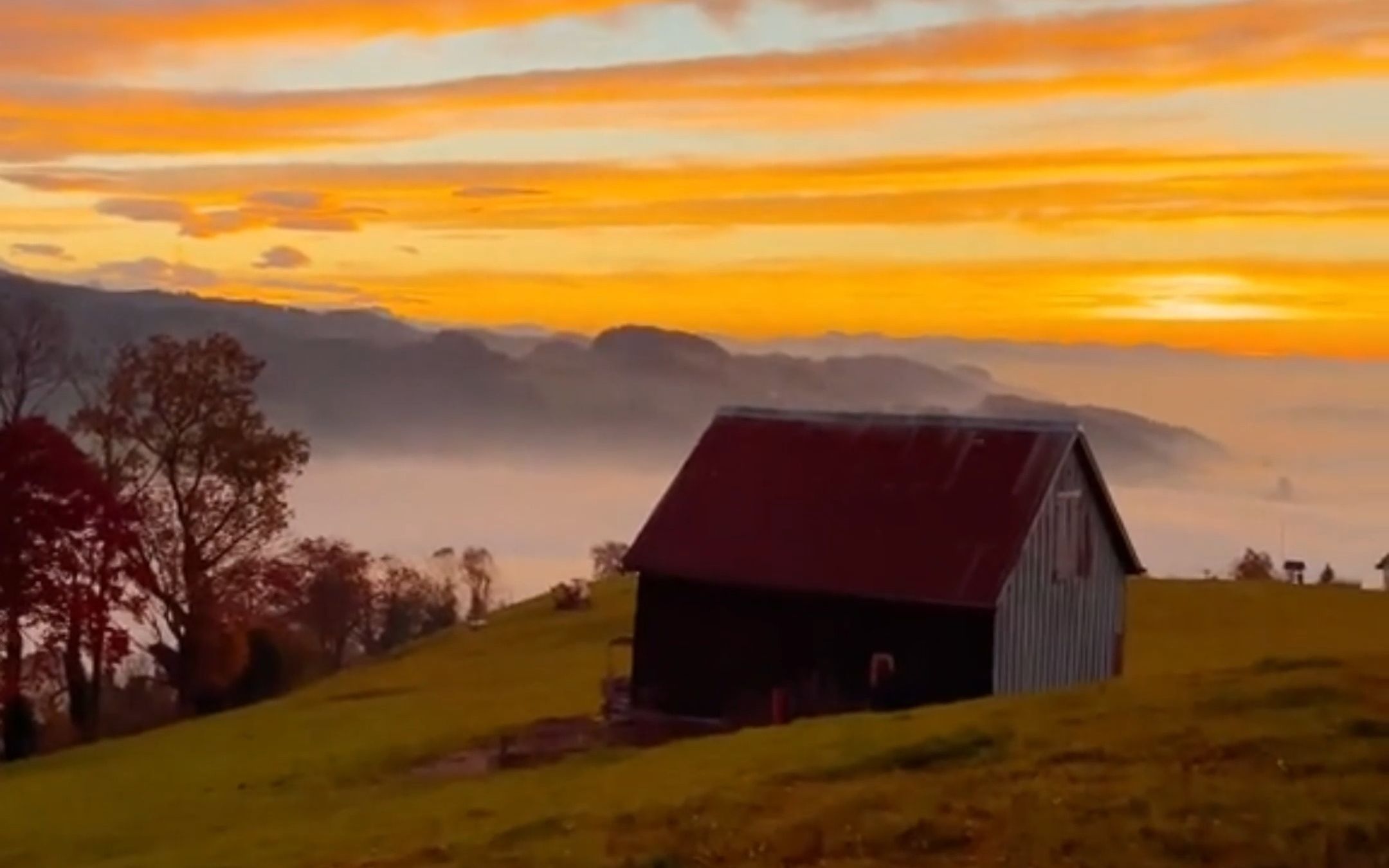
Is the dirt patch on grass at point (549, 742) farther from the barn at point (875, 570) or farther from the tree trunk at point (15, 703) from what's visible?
the tree trunk at point (15, 703)

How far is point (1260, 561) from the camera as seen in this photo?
340 feet

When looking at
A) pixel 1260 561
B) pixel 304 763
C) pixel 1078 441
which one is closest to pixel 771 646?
pixel 1078 441

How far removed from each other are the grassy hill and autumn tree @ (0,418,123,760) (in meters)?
11.7

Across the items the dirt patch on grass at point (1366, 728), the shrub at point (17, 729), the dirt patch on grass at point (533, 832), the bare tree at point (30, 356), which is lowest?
the shrub at point (17, 729)

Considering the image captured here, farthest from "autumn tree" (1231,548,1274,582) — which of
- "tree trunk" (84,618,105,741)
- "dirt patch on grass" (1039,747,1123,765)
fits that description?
"dirt patch on grass" (1039,747,1123,765)

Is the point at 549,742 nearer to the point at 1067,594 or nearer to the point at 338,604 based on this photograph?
the point at 1067,594

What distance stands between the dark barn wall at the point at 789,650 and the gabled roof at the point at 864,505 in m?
0.45

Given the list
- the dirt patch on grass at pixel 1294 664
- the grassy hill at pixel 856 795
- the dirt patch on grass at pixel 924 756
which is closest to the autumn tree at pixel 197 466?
the grassy hill at pixel 856 795

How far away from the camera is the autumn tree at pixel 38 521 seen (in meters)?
52.1

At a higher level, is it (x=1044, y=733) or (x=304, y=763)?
(x=1044, y=733)

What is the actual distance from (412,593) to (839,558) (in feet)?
205

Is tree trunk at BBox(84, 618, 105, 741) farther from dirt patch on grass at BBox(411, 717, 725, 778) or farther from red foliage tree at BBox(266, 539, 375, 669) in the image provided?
dirt patch on grass at BBox(411, 717, 725, 778)

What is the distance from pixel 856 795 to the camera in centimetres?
2169

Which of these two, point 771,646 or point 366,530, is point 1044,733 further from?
point 366,530
